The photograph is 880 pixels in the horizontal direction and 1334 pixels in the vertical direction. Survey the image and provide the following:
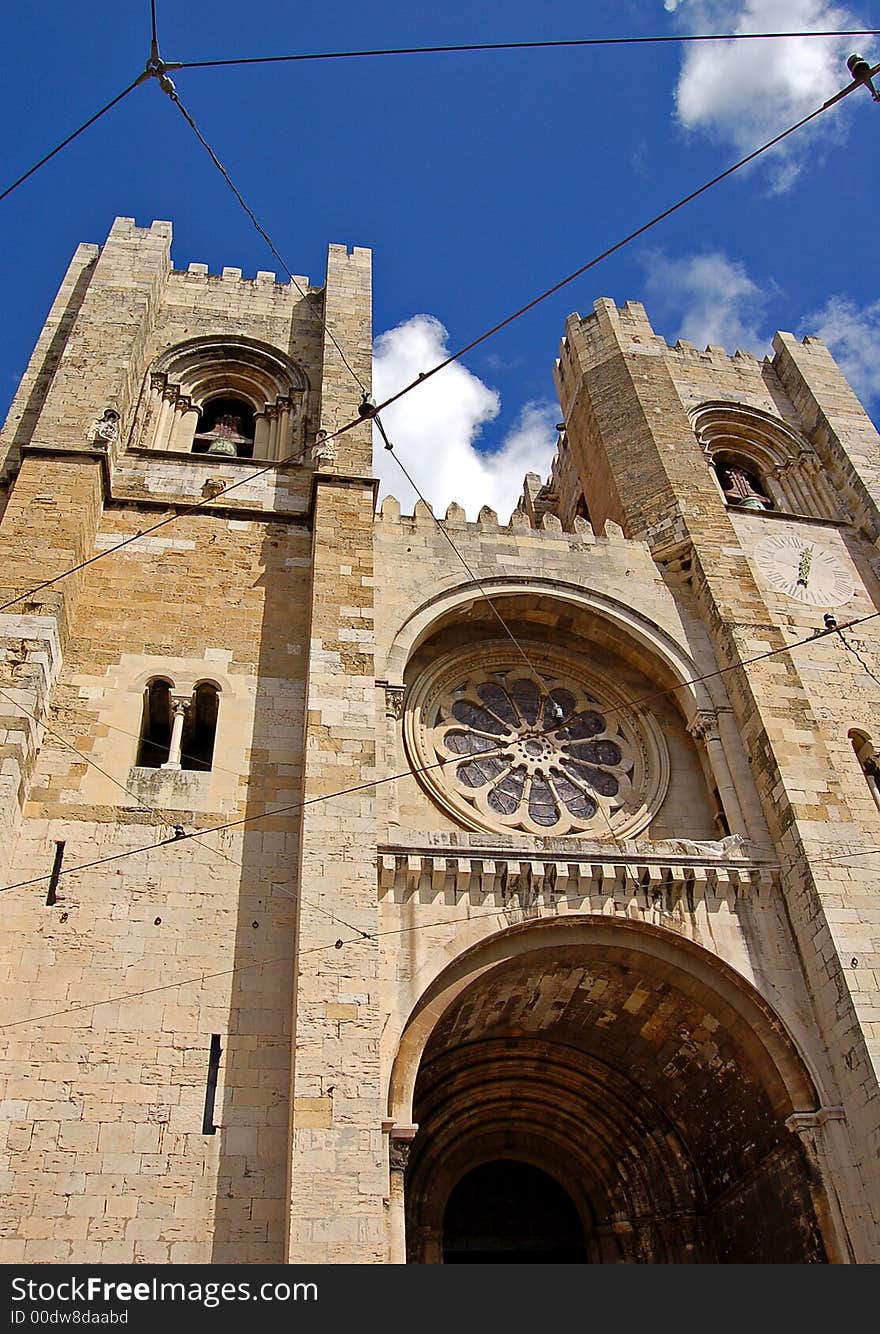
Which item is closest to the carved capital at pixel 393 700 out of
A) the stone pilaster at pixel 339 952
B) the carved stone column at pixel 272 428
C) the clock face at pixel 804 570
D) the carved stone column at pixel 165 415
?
the stone pilaster at pixel 339 952

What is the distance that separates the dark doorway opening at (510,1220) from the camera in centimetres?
1122

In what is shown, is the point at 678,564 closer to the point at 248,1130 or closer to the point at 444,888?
the point at 444,888

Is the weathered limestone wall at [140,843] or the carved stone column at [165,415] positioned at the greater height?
the carved stone column at [165,415]

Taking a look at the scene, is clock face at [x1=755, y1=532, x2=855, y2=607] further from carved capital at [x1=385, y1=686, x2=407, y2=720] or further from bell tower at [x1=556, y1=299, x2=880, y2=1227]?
carved capital at [x1=385, y1=686, x2=407, y2=720]

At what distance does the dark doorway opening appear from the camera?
11219 mm

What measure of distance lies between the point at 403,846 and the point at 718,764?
3911 mm

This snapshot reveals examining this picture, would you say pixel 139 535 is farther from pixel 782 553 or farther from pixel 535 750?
pixel 782 553

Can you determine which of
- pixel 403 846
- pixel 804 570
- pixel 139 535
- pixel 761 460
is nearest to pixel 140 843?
pixel 403 846

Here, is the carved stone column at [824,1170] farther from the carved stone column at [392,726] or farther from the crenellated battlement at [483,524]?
the crenellated battlement at [483,524]

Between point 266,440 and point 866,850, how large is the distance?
9.91 metres

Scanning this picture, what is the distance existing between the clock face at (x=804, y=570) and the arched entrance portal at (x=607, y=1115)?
6133 millimetres

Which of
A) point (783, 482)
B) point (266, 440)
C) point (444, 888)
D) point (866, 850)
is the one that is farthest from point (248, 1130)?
point (783, 482)
